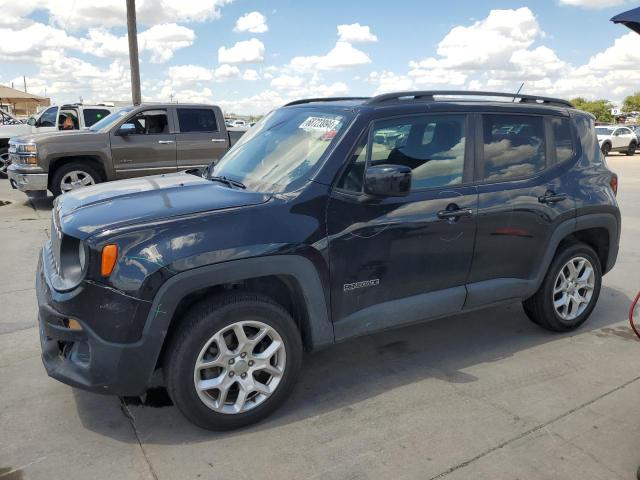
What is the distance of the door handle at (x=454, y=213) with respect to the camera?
3.62 m

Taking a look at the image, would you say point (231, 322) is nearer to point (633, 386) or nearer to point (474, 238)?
point (474, 238)

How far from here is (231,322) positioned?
9.68ft

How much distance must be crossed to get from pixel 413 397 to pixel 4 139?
13620mm

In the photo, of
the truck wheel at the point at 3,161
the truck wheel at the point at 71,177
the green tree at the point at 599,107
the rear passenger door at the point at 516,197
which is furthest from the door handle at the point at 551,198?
the green tree at the point at 599,107

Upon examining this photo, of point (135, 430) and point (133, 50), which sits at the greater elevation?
point (133, 50)

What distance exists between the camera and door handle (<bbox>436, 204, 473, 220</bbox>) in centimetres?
362

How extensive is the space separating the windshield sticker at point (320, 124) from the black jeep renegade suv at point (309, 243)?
0.06ft

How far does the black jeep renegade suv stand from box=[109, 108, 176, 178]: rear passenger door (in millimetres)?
6377

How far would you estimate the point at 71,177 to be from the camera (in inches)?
382

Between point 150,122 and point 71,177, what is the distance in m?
1.73

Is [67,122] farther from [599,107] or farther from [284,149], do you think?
[599,107]

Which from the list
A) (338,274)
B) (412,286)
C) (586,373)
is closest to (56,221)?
(338,274)

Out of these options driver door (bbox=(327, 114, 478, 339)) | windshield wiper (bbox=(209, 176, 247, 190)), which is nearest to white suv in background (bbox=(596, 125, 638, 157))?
driver door (bbox=(327, 114, 478, 339))

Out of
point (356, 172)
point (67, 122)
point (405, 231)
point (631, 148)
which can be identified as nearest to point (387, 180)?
point (356, 172)
